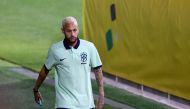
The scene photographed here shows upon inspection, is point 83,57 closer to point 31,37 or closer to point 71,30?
point 71,30

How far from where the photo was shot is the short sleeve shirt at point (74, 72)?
6.27 metres

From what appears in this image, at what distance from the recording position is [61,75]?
6359 millimetres

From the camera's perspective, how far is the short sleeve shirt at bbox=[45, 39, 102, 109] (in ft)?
20.6

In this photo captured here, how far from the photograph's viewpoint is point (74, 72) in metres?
6.28

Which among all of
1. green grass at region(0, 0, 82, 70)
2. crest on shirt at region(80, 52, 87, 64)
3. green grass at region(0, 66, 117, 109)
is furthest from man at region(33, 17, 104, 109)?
green grass at region(0, 0, 82, 70)

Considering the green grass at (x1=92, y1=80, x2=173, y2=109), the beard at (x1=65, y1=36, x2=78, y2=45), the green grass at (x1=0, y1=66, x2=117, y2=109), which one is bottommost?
the green grass at (x1=92, y1=80, x2=173, y2=109)

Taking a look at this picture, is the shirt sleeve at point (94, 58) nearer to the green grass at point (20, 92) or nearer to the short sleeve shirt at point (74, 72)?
the short sleeve shirt at point (74, 72)

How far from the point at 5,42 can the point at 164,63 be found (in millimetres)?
8831

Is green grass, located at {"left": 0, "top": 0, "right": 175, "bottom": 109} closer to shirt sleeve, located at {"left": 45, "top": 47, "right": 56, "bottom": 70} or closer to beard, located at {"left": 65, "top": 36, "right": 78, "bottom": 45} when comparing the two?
shirt sleeve, located at {"left": 45, "top": 47, "right": 56, "bottom": 70}

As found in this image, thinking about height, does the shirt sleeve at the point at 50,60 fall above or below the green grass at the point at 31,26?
above

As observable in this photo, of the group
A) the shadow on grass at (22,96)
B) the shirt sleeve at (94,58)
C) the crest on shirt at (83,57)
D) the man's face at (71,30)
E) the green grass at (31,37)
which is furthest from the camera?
the green grass at (31,37)

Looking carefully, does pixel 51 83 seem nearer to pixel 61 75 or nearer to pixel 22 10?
pixel 61 75

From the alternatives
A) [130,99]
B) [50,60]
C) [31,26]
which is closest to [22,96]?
[130,99]

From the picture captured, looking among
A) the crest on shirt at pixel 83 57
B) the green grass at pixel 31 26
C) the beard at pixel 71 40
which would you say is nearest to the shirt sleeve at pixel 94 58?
the crest on shirt at pixel 83 57
